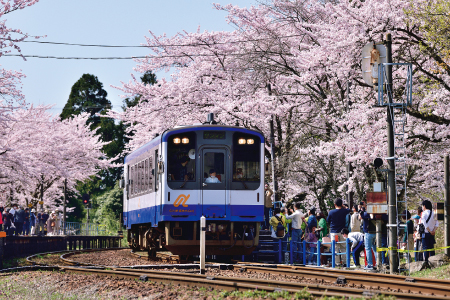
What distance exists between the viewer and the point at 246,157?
607 inches

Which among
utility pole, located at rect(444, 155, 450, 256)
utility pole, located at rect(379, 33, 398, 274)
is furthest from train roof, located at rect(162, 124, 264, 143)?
utility pole, located at rect(444, 155, 450, 256)

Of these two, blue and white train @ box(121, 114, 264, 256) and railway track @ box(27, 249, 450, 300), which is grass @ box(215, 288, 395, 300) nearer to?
railway track @ box(27, 249, 450, 300)

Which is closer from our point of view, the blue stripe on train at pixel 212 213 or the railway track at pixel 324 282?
the railway track at pixel 324 282

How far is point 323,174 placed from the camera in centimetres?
2566

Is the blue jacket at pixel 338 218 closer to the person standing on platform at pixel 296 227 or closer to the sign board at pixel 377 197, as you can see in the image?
the person standing on platform at pixel 296 227

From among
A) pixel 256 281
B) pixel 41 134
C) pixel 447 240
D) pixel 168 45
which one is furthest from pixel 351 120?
pixel 41 134

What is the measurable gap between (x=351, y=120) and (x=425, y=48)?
3.86 m

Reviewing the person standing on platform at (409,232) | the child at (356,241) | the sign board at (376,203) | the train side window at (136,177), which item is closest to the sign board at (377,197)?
the sign board at (376,203)

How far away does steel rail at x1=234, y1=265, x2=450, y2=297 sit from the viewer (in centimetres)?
863

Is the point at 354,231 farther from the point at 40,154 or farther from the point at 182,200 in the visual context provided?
the point at 40,154

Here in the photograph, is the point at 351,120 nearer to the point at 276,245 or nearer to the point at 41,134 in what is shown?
the point at 276,245

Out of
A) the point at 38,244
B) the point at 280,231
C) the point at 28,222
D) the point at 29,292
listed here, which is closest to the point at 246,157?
the point at 280,231

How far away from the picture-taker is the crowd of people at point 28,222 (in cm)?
3141

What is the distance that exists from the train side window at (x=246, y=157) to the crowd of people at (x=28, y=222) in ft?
60.1
